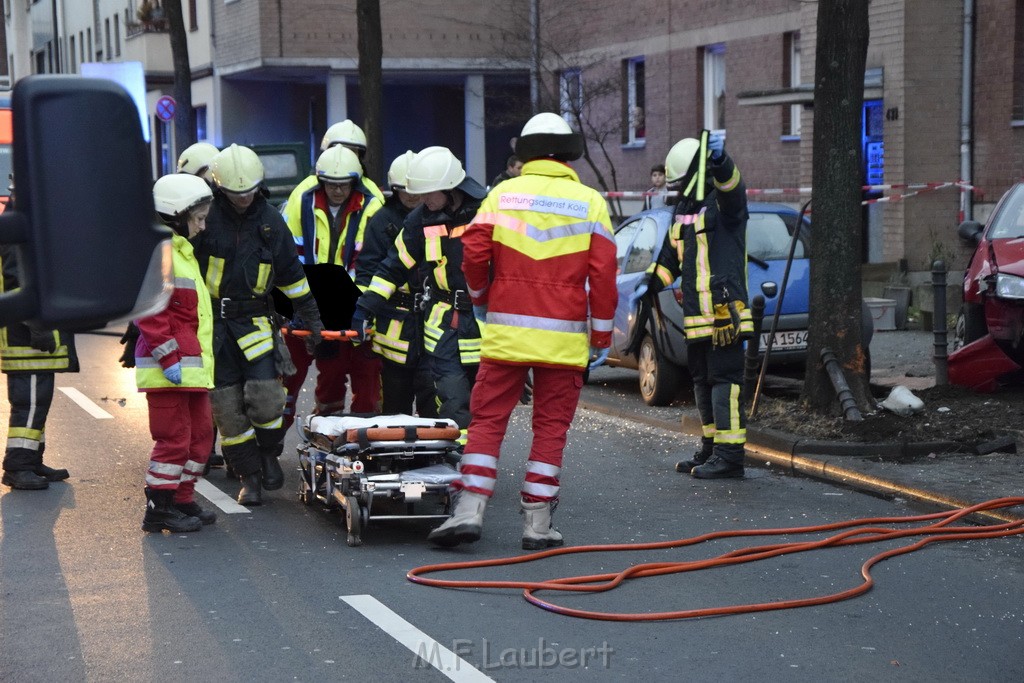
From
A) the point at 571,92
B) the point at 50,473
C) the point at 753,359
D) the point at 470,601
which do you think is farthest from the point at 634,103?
the point at 470,601

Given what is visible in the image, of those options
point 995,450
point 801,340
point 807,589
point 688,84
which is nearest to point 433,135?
point 688,84

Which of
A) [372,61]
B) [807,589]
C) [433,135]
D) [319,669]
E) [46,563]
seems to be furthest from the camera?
[433,135]

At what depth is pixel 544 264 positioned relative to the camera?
22.6 feet

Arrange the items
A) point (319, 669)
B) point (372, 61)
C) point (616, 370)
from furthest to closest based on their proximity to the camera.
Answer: point (372, 61)
point (616, 370)
point (319, 669)

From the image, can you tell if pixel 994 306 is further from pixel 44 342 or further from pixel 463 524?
pixel 44 342

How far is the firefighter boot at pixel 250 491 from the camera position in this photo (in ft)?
26.8

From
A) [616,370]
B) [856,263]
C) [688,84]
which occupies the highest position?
[688,84]

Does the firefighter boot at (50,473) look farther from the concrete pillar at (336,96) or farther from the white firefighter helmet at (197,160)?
the concrete pillar at (336,96)

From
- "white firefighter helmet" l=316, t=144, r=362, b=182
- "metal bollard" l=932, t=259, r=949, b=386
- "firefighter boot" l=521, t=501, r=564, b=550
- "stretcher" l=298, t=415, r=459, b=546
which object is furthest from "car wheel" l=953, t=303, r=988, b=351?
"firefighter boot" l=521, t=501, r=564, b=550

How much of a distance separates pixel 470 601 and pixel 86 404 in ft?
23.9

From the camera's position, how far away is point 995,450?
9219mm

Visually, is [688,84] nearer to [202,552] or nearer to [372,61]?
[372,61]

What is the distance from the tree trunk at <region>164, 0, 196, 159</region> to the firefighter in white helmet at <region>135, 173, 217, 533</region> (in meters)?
23.7

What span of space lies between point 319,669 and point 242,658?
0.31 m
